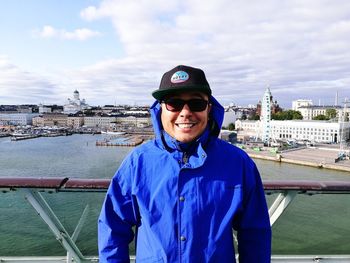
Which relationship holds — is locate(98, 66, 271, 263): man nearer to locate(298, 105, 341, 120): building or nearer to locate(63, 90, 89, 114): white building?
locate(298, 105, 341, 120): building

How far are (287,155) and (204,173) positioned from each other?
50.8 feet

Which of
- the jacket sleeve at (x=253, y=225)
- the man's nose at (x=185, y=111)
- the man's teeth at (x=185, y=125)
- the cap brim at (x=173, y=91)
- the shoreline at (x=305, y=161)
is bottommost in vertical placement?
the shoreline at (x=305, y=161)

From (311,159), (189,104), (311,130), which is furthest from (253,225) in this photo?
(311,130)

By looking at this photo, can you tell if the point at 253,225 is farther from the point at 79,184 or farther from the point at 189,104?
the point at 79,184

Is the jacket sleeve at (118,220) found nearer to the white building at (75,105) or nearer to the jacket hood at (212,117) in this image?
the jacket hood at (212,117)

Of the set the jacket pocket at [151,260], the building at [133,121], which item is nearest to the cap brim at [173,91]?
the jacket pocket at [151,260]

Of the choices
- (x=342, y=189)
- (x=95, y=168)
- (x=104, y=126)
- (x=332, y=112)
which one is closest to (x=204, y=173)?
(x=342, y=189)

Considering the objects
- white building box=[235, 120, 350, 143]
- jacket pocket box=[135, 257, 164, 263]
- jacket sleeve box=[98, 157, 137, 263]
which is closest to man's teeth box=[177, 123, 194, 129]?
jacket sleeve box=[98, 157, 137, 263]

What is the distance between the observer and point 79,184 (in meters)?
0.79

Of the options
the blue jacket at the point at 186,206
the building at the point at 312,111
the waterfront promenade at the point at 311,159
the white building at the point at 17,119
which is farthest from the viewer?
the white building at the point at 17,119

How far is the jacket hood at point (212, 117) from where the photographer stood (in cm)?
58

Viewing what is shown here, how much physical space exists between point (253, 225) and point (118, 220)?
215mm

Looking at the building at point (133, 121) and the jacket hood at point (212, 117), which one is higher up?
the jacket hood at point (212, 117)

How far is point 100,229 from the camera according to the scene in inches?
21.3
